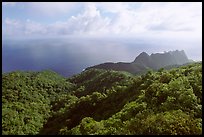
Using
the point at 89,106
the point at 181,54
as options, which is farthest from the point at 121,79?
the point at 181,54

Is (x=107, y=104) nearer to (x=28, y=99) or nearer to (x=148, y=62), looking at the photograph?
(x=28, y=99)

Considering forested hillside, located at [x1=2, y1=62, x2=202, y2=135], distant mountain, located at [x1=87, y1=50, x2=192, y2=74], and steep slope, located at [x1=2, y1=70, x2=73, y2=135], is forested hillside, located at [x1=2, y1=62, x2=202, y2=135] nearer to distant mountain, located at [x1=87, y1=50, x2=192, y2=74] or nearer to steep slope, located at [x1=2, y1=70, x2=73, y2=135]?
steep slope, located at [x1=2, y1=70, x2=73, y2=135]

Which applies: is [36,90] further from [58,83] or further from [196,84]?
[196,84]

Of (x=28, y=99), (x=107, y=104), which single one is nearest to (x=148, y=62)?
(x=28, y=99)

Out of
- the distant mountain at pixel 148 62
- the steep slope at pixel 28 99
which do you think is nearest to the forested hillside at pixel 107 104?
the steep slope at pixel 28 99

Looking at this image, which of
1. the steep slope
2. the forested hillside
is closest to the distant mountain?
the forested hillside
